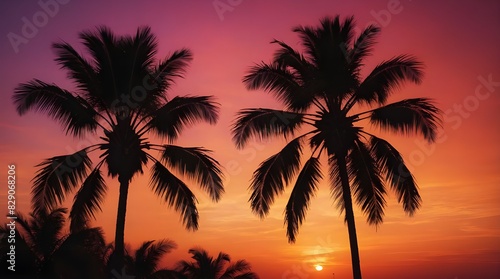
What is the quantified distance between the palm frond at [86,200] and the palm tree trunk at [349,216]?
8.72 meters

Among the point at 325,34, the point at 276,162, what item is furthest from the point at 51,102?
the point at 325,34

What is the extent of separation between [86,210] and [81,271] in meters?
2.62

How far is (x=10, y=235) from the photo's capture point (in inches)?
846

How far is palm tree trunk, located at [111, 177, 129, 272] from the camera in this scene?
18125mm

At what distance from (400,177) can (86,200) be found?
11386 mm

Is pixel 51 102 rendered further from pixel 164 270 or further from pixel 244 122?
pixel 164 270

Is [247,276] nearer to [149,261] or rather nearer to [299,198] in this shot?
[149,261]

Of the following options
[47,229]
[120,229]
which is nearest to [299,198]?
[120,229]

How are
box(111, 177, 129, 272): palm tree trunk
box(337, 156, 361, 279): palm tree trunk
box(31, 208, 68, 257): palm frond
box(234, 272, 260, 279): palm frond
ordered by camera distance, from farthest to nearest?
box(234, 272, 260, 279): palm frond → box(31, 208, 68, 257): palm frond → box(337, 156, 361, 279): palm tree trunk → box(111, 177, 129, 272): palm tree trunk

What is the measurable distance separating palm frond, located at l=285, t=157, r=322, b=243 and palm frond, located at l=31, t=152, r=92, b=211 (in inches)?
298

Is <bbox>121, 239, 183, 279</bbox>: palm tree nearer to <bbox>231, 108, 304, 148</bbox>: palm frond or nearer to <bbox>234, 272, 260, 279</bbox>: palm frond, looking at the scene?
<bbox>234, 272, 260, 279</bbox>: palm frond

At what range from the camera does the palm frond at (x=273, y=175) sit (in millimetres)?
19703

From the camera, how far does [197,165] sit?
773 inches

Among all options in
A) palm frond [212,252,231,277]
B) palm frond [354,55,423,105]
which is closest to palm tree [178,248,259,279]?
palm frond [212,252,231,277]
